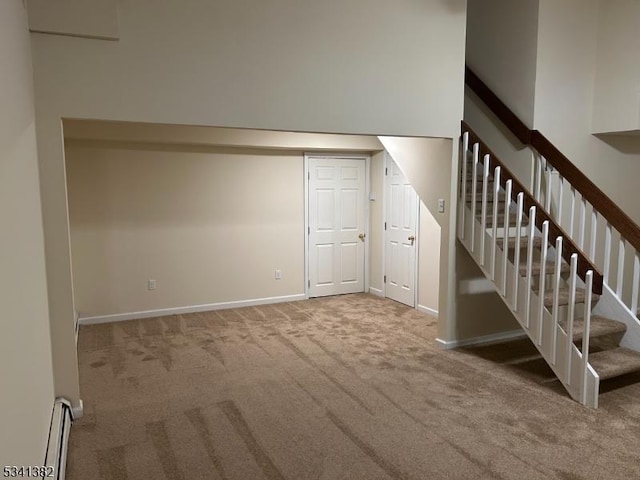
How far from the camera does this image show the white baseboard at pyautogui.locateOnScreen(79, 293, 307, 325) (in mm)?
5355

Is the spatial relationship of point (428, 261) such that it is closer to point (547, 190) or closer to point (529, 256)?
point (547, 190)

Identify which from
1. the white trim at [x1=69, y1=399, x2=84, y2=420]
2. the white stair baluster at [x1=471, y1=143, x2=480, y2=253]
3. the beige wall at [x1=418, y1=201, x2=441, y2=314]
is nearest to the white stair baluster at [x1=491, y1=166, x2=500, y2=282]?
the white stair baluster at [x1=471, y1=143, x2=480, y2=253]

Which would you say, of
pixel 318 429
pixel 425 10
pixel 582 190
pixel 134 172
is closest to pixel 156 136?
pixel 134 172

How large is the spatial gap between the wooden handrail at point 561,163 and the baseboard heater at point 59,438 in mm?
3916

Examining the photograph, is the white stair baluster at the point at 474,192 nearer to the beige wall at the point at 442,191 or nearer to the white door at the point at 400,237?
the beige wall at the point at 442,191

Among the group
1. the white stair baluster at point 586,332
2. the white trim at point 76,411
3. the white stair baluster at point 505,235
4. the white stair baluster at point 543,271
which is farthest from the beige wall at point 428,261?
the white trim at point 76,411

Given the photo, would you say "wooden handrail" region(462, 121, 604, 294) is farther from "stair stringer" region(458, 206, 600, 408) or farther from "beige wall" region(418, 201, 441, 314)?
"beige wall" region(418, 201, 441, 314)

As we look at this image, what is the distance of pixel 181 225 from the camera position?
18.7 ft

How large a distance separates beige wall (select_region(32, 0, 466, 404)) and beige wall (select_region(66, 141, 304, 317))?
7.64 feet

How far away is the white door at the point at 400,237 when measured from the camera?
6047mm

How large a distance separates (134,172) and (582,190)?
14.9 feet

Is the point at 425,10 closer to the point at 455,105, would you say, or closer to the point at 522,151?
the point at 455,105

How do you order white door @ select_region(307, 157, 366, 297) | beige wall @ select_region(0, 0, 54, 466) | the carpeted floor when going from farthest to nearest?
white door @ select_region(307, 157, 366, 297) < the carpeted floor < beige wall @ select_region(0, 0, 54, 466)

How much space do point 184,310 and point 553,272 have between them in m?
4.07
